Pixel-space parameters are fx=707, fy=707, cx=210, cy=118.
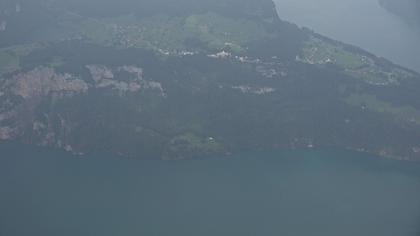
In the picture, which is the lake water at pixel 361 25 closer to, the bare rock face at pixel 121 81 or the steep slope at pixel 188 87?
the steep slope at pixel 188 87

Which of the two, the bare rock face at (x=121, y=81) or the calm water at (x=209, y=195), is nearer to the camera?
the calm water at (x=209, y=195)

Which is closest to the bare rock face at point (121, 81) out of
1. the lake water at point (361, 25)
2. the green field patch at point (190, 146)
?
the green field patch at point (190, 146)

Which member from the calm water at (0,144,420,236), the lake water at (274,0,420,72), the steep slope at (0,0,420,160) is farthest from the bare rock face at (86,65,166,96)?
the lake water at (274,0,420,72)

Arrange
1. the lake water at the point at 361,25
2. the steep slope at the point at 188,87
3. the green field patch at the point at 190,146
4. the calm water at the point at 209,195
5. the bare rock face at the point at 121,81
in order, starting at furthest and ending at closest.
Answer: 1. the lake water at the point at 361,25
2. the bare rock face at the point at 121,81
3. the steep slope at the point at 188,87
4. the green field patch at the point at 190,146
5. the calm water at the point at 209,195

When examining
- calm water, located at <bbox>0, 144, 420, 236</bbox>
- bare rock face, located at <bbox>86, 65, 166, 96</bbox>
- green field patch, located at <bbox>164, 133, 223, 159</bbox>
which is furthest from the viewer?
bare rock face, located at <bbox>86, 65, 166, 96</bbox>

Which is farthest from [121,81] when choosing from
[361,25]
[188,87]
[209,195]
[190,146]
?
[361,25]

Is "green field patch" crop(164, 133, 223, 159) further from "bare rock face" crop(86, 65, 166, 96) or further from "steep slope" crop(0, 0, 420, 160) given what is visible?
"bare rock face" crop(86, 65, 166, 96)

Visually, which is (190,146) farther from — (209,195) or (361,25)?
(361,25)

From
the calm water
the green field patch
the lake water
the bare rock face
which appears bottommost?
the calm water
